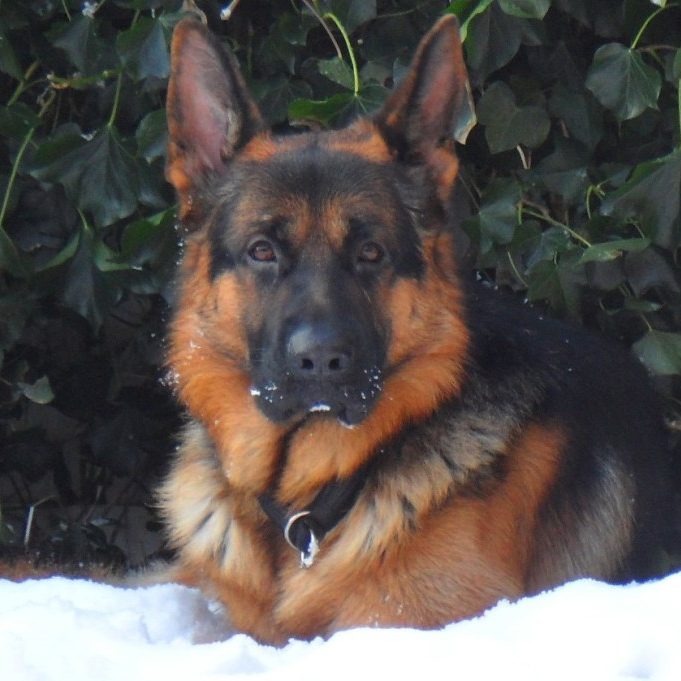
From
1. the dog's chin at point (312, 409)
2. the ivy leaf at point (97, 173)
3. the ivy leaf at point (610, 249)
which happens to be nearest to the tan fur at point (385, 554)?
the dog's chin at point (312, 409)

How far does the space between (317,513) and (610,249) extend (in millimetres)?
1286

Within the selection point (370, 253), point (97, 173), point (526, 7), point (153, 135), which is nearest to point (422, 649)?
point (370, 253)

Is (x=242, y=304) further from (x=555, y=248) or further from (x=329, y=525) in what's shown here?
(x=555, y=248)

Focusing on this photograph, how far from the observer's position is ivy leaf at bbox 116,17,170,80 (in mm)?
4004

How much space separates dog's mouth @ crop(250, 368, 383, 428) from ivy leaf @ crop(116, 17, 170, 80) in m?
1.23

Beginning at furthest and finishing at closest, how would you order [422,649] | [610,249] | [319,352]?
[610,249] → [319,352] → [422,649]

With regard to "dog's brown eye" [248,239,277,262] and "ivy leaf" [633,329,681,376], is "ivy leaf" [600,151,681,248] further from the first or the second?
"dog's brown eye" [248,239,277,262]

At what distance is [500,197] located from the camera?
429cm

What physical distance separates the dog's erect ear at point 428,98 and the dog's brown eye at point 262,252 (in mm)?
527

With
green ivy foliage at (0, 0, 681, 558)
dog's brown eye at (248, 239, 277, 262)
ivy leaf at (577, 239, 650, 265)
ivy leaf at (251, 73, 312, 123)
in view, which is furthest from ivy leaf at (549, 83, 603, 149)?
dog's brown eye at (248, 239, 277, 262)

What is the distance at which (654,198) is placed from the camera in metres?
3.95

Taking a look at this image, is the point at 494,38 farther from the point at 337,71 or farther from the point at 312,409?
the point at 312,409

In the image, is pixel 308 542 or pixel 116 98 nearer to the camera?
pixel 308 542

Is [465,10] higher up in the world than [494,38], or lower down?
higher up
